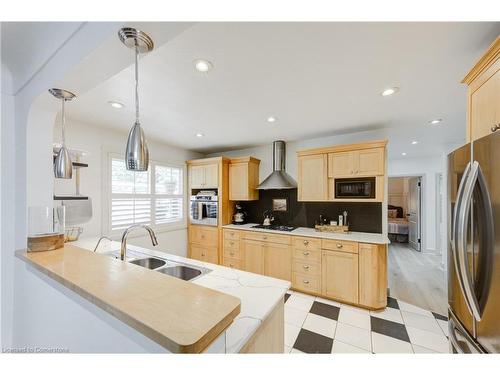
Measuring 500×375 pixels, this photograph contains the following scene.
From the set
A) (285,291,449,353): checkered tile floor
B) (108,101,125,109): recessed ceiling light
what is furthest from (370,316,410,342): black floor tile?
(108,101,125,109): recessed ceiling light

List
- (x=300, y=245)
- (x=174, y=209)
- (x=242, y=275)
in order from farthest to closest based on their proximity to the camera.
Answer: (x=174, y=209)
(x=300, y=245)
(x=242, y=275)

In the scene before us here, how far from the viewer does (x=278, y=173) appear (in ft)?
11.4

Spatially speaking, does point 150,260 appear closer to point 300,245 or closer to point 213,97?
point 213,97

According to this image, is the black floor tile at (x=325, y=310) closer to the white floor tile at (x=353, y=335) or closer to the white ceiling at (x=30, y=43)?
the white floor tile at (x=353, y=335)

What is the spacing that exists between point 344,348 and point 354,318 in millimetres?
565

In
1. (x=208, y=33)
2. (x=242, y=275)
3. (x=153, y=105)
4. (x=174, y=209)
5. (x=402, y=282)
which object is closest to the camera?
(x=208, y=33)

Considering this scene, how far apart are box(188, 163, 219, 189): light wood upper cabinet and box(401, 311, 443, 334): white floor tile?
3.24 m

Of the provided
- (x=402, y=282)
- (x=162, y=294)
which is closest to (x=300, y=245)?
(x=402, y=282)

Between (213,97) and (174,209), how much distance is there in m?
2.65

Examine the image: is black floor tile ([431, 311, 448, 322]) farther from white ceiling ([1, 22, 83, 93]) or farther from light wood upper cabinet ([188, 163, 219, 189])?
white ceiling ([1, 22, 83, 93])

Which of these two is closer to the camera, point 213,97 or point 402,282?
point 213,97

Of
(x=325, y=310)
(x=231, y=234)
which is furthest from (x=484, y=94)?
(x=231, y=234)

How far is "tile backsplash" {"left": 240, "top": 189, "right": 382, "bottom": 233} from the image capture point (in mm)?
2980

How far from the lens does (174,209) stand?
3912mm
